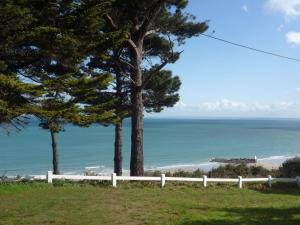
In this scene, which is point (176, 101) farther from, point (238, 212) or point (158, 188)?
point (238, 212)

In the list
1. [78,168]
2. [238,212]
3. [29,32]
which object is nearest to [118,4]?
[29,32]

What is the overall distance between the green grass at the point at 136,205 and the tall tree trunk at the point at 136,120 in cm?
280

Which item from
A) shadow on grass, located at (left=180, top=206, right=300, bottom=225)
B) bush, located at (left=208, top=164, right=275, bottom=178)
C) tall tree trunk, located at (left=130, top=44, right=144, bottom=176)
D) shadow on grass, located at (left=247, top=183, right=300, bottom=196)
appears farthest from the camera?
bush, located at (left=208, top=164, right=275, bottom=178)

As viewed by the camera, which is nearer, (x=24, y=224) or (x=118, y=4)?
(x=24, y=224)

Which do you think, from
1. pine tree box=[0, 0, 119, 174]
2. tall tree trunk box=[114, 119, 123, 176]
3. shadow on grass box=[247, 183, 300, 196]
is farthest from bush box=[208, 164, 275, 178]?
pine tree box=[0, 0, 119, 174]

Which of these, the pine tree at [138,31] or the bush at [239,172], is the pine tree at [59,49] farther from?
the bush at [239,172]

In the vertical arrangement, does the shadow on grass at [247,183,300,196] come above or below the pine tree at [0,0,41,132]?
below

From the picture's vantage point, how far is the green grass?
11.9 meters

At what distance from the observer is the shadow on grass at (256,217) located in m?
12.0

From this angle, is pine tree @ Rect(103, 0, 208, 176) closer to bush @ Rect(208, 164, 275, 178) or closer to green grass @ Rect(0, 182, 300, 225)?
green grass @ Rect(0, 182, 300, 225)

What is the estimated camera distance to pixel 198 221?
11.9 metres

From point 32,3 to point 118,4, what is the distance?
5683 millimetres

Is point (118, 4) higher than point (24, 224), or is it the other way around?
point (118, 4)

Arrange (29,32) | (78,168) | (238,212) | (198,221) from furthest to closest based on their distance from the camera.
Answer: (78,168)
(29,32)
(238,212)
(198,221)
